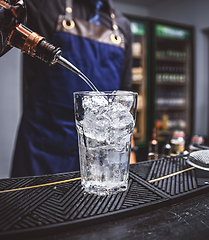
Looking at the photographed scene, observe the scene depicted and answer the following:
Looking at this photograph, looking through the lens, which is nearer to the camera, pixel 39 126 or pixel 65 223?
pixel 65 223

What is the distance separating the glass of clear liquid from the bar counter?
32 millimetres

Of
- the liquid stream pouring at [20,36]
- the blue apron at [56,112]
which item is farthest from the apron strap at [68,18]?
the liquid stream pouring at [20,36]

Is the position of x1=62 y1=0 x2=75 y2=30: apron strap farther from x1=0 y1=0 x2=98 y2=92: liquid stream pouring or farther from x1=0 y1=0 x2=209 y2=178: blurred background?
x1=0 y1=0 x2=209 y2=178: blurred background

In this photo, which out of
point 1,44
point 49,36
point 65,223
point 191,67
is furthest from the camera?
point 191,67

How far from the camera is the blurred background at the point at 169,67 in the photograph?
4.02m

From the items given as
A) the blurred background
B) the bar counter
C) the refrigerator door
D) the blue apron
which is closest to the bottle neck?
the bar counter

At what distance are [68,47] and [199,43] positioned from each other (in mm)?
4024

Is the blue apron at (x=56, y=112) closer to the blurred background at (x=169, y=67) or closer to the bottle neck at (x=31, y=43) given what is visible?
the bottle neck at (x=31, y=43)

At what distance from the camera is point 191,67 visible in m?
4.57

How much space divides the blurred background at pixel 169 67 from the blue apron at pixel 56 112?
108 inches

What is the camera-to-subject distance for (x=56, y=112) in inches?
48.7

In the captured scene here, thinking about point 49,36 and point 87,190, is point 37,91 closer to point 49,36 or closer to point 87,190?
point 49,36

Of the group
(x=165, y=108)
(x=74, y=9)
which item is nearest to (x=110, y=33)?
(x=74, y=9)

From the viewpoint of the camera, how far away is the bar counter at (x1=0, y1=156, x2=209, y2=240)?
45 centimetres
